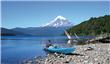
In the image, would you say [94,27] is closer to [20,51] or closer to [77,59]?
[20,51]

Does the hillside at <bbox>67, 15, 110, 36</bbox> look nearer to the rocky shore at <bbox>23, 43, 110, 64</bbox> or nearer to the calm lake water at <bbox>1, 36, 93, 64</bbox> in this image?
the calm lake water at <bbox>1, 36, 93, 64</bbox>

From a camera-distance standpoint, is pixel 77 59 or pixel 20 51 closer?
pixel 77 59

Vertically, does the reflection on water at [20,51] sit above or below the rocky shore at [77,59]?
below

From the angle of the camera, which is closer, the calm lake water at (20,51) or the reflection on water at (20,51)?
the calm lake water at (20,51)

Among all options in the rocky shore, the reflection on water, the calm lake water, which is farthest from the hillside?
the rocky shore

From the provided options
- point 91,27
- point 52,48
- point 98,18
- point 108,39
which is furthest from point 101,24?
point 52,48

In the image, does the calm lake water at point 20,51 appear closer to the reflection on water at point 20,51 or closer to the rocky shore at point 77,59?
the reflection on water at point 20,51

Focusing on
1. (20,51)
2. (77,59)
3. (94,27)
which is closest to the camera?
(77,59)

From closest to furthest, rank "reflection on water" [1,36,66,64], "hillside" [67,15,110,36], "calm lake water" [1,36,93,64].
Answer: "calm lake water" [1,36,93,64], "reflection on water" [1,36,66,64], "hillside" [67,15,110,36]

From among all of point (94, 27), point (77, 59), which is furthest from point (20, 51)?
point (94, 27)

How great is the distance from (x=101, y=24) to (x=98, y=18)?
19755 millimetres

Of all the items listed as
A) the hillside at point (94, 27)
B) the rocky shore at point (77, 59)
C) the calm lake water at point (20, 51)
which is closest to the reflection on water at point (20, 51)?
the calm lake water at point (20, 51)

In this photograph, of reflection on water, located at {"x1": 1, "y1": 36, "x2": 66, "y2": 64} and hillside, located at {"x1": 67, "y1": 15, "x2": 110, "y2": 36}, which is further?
hillside, located at {"x1": 67, "y1": 15, "x2": 110, "y2": 36}

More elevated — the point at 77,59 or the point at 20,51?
the point at 77,59
